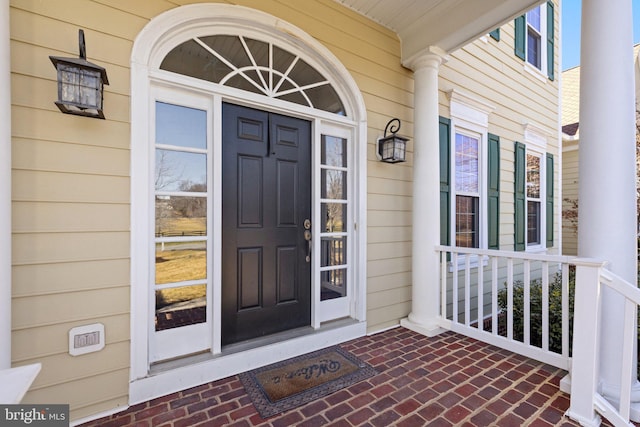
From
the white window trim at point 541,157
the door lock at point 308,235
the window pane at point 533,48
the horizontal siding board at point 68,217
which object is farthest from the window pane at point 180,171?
the window pane at point 533,48

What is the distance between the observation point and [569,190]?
307 inches

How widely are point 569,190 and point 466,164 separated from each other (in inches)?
233

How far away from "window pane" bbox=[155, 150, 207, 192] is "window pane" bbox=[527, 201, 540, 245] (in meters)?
5.60

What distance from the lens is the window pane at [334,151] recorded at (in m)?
2.85

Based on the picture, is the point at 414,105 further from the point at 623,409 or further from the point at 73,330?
→ the point at 73,330

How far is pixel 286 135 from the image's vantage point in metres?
2.62

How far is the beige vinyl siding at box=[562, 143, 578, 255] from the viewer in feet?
24.7

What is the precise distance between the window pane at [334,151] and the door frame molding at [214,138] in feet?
0.34

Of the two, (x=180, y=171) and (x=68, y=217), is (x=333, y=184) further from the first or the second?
(x=68, y=217)

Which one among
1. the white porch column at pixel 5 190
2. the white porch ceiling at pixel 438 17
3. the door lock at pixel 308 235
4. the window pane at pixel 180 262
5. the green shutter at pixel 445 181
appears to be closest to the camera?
the white porch column at pixel 5 190

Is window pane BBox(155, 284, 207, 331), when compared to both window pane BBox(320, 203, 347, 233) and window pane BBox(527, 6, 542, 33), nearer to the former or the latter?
Answer: window pane BBox(320, 203, 347, 233)

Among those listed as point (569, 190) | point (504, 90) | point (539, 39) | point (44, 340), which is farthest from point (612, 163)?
point (569, 190)

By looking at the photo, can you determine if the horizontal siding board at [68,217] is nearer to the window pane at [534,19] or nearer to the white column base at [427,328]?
the white column base at [427,328]

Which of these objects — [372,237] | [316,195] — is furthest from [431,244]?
[316,195]
